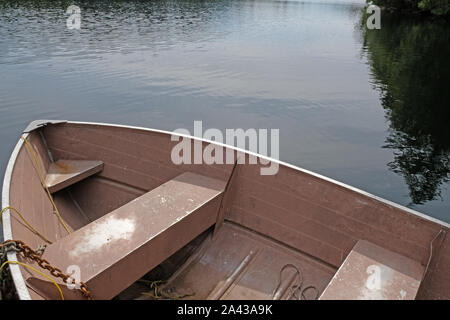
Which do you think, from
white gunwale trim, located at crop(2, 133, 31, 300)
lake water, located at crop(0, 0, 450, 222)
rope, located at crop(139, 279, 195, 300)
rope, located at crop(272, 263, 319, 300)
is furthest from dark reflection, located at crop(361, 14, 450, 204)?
white gunwale trim, located at crop(2, 133, 31, 300)

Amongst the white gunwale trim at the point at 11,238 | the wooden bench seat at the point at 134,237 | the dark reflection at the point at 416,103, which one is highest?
the white gunwale trim at the point at 11,238

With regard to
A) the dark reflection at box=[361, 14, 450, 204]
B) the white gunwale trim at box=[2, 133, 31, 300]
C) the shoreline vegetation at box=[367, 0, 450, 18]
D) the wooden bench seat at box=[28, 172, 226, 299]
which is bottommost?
the dark reflection at box=[361, 14, 450, 204]

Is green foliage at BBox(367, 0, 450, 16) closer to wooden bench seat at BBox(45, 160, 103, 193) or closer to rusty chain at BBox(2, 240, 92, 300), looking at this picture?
wooden bench seat at BBox(45, 160, 103, 193)

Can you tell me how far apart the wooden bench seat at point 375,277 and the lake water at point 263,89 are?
4635mm

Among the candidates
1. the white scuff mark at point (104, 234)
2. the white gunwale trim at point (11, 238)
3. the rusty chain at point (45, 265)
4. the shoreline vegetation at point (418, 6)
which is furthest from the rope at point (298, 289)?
the shoreline vegetation at point (418, 6)

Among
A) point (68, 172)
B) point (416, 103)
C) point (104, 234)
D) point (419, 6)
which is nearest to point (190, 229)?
point (104, 234)

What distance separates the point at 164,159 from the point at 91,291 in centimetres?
225

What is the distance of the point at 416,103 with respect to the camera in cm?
1365

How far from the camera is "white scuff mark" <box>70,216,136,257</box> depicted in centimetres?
319

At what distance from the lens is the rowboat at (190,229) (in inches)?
121

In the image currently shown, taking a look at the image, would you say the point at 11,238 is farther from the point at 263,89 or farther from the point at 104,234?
the point at 263,89

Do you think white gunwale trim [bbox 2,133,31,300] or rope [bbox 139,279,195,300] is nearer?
white gunwale trim [bbox 2,133,31,300]

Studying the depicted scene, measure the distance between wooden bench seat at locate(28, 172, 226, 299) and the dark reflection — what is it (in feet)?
18.7

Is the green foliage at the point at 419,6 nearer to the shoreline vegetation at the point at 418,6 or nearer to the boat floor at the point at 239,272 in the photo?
the shoreline vegetation at the point at 418,6
